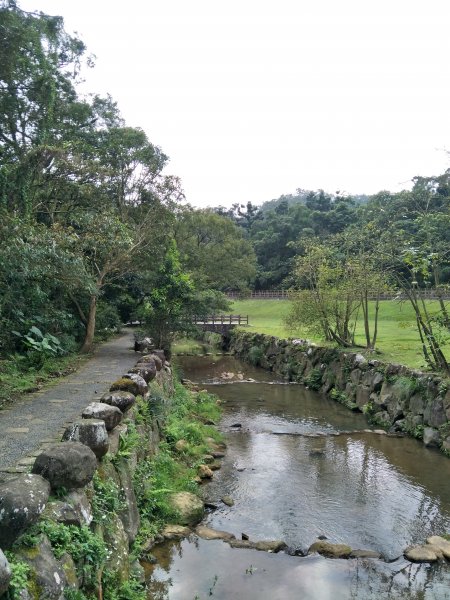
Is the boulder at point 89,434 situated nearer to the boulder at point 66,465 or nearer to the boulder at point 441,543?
the boulder at point 66,465

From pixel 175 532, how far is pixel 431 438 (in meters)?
8.54

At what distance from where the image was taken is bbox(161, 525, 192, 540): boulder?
26.3ft

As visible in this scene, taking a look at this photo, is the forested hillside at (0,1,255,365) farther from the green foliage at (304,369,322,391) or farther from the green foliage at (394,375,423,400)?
the green foliage at (394,375,423,400)

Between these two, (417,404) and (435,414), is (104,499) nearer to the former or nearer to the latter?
(435,414)

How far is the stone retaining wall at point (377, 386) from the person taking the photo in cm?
1368

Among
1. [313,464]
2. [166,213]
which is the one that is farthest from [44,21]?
[313,464]

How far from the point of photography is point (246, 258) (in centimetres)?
4969

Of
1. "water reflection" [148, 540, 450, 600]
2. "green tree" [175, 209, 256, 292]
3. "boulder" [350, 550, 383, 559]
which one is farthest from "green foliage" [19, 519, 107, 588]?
"green tree" [175, 209, 256, 292]

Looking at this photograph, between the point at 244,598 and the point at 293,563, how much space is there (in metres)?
1.30

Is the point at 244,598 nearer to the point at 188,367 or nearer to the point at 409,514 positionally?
the point at 409,514

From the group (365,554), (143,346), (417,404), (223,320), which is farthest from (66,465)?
(223,320)

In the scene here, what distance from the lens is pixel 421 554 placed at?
Answer: 771cm

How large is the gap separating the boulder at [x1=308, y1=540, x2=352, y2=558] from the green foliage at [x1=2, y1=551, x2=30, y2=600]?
5.47m

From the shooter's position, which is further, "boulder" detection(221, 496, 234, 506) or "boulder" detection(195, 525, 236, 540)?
"boulder" detection(221, 496, 234, 506)
